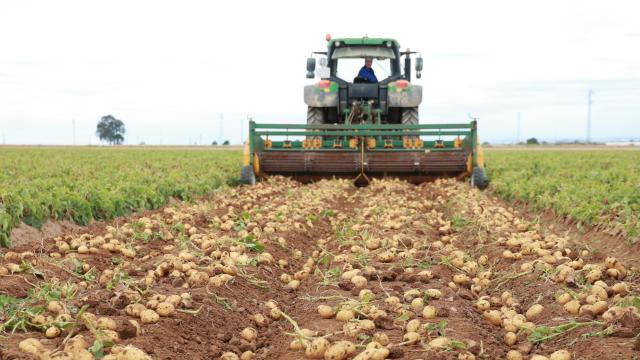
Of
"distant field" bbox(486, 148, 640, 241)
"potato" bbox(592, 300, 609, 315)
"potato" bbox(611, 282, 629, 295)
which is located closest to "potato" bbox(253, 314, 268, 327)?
"potato" bbox(592, 300, 609, 315)

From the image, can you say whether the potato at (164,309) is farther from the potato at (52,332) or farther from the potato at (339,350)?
the potato at (339,350)

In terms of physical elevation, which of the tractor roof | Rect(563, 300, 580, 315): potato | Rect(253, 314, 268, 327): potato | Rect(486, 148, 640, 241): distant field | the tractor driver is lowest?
Rect(253, 314, 268, 327): potato

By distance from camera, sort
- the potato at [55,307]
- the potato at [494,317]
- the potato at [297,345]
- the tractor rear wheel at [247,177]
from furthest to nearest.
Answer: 1. the tractor rear wheel at [247,177]
2. the potato at [494,317]
3. the potato at [55,307]
4. the potato at [297,345]

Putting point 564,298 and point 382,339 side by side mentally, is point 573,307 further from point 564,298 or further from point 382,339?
point 382,339

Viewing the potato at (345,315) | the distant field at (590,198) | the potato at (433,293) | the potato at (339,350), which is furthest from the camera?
the distant field at (590,198)

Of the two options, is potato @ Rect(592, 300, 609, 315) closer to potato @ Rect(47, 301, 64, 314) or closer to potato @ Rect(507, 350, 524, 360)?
potato @ Rect(507, 350, 524, 360)

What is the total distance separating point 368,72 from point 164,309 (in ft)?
39.7

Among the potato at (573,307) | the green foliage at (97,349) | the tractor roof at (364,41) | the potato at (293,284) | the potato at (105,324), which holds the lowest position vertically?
the potato at (293,284)

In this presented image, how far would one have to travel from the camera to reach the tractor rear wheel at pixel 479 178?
1401 centimetres

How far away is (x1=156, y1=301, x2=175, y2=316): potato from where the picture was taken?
15.4 ft

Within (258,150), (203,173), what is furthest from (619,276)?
(203,173)

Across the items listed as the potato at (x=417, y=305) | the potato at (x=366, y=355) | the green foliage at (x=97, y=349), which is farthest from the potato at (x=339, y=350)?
the green foliage at (x=97, y=349)

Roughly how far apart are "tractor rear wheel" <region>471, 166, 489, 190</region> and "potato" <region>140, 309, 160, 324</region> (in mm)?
10457

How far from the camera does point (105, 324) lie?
412 centimetres
